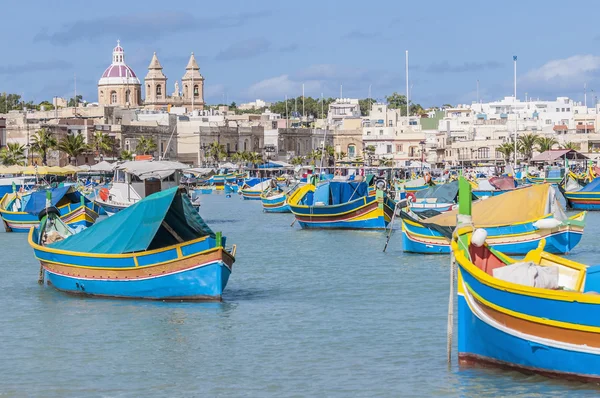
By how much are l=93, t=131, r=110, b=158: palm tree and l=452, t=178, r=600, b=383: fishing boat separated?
113348mm

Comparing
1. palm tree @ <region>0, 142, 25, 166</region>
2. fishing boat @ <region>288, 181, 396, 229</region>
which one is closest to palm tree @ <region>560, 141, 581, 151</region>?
palm tree @ <region>0, 142, 25, 166</region>

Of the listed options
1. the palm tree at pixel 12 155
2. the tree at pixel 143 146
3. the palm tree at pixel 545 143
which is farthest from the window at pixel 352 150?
the palm tree at pixel 12 155

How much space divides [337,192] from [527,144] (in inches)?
3652

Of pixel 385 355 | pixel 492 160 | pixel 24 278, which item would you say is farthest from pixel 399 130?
pixel 385 355

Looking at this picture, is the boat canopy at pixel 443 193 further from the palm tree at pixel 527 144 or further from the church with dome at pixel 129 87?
the church with dome at pixel 129 87

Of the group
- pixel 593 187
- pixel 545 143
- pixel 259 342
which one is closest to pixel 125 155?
pixel 545 143

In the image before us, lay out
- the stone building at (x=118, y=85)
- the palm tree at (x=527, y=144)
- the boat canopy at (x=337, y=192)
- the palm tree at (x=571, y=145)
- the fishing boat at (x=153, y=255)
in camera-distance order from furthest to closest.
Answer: the stone building at (x=118, y=85), the palm tree at (x=571, y=145), the palm tree at (x=527, y=144), the boat canopy at (x=337, y=192), the fishing boat at (x=153, y=255)

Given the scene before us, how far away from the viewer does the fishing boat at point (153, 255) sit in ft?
85.0

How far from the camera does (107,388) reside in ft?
63.3

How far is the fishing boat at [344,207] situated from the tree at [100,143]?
254 ft

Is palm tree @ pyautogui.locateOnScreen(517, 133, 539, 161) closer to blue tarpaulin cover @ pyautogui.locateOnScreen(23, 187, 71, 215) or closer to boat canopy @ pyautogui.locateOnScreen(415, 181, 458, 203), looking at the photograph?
boat canopy @ pyautogui.locateOnScreen(415, 181, 458, 203)

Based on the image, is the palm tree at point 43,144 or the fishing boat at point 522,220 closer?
the fishing boat at point 522,220

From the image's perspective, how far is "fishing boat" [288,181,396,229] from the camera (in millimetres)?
50531

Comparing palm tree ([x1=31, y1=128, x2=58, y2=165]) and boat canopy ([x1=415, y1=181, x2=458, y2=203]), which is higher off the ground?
palm tree ([x1=31, y1=128, x2=58, y2=165])
